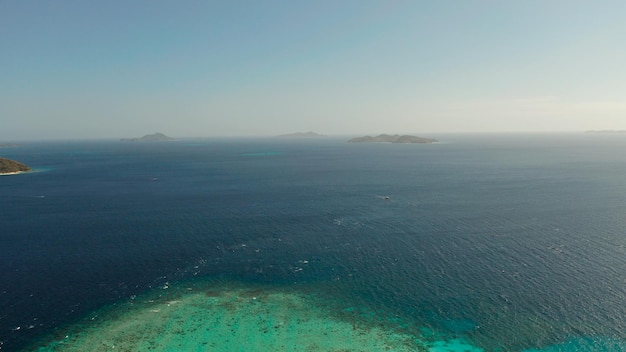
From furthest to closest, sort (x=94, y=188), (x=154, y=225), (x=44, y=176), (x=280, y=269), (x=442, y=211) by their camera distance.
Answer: (x=44, y=176)
(x=94, y=188)
(x=442, y=211)
(x=154, y=225)
(x=280, y=269)

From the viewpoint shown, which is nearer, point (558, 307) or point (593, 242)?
point (558, 307)

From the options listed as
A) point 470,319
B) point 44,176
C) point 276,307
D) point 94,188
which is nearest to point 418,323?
point 470,319

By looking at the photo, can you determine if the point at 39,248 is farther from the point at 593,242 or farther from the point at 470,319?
the point at 593,242

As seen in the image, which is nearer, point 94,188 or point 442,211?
point 442,211

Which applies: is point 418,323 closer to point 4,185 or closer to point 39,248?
point 39,248

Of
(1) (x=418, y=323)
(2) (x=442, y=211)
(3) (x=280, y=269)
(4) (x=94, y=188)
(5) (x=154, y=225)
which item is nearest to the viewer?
(1) (x=418, y=323)

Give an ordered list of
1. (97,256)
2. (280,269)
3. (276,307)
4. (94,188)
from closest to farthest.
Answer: (276,307) < (280,269) < (97,256) < (94,188)

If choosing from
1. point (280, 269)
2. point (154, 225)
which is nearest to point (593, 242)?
point (280, 269)
